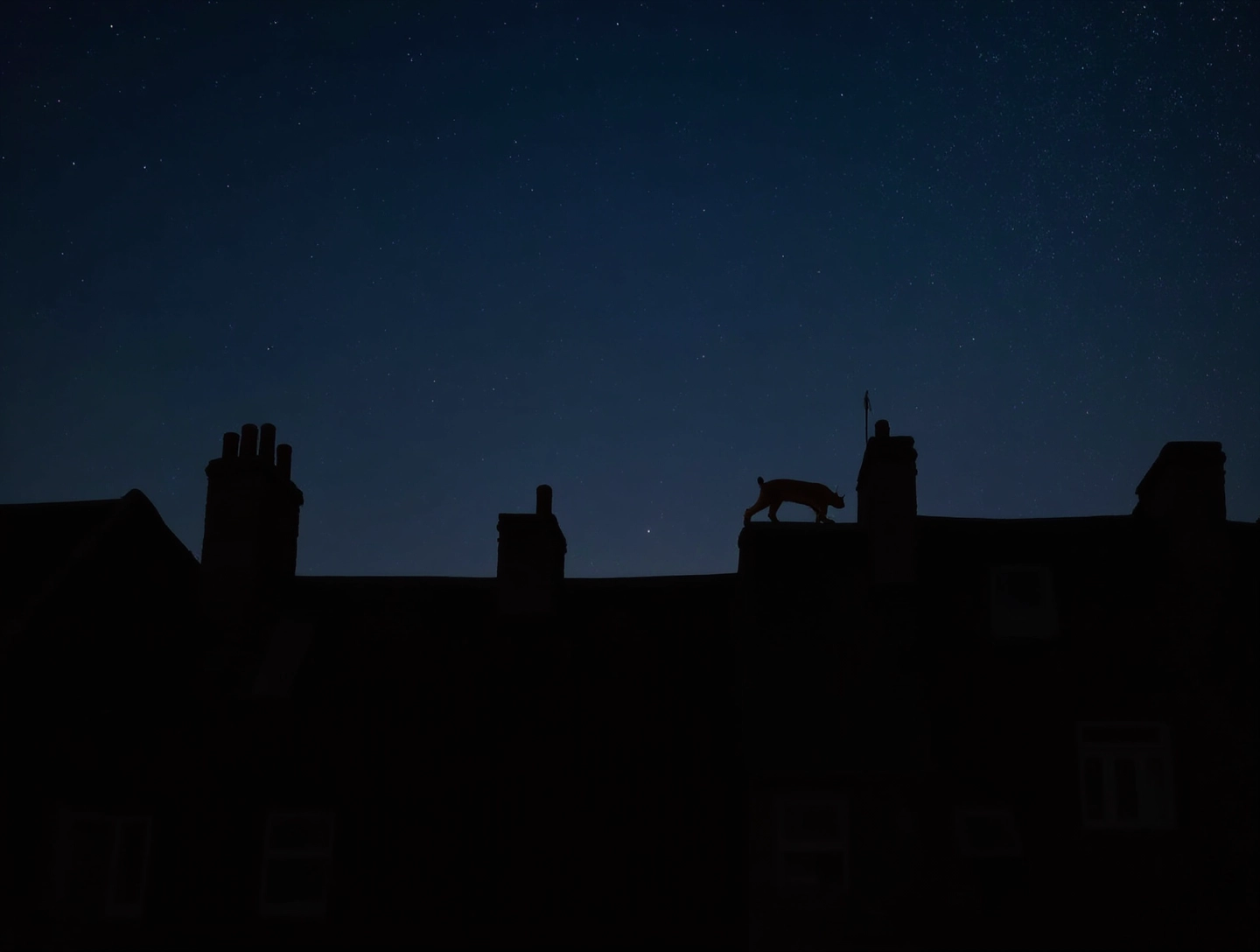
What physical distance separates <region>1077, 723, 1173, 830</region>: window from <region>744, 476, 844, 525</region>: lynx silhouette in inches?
264

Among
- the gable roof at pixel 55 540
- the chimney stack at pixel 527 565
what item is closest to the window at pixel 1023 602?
the chimney stack at pixel 527 565

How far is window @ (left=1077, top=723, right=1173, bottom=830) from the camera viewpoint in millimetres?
20422

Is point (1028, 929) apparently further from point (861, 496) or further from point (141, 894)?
point (141, 894)

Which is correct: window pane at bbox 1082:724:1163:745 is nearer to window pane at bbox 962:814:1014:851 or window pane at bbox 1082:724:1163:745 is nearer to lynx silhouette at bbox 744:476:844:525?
window pane at bbox 962:814:1014:851

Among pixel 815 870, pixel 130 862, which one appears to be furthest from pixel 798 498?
pixel 130 862

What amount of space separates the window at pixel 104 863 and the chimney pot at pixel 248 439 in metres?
7.15

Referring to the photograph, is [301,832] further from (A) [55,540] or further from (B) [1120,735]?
(B) [1120,735]

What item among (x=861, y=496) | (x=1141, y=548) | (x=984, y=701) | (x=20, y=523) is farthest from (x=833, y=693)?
(x=20, y=523)

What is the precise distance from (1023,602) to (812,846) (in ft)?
18.8

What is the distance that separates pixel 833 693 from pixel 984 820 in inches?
122

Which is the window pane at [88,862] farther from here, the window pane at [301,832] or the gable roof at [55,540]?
the gable roof at [55,540]

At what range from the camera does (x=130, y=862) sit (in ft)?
68.5

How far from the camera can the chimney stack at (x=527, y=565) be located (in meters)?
23.9

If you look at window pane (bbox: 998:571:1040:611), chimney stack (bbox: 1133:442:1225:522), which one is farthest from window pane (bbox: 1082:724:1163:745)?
chimney stack (bbox: 1133:442:1225:522)
